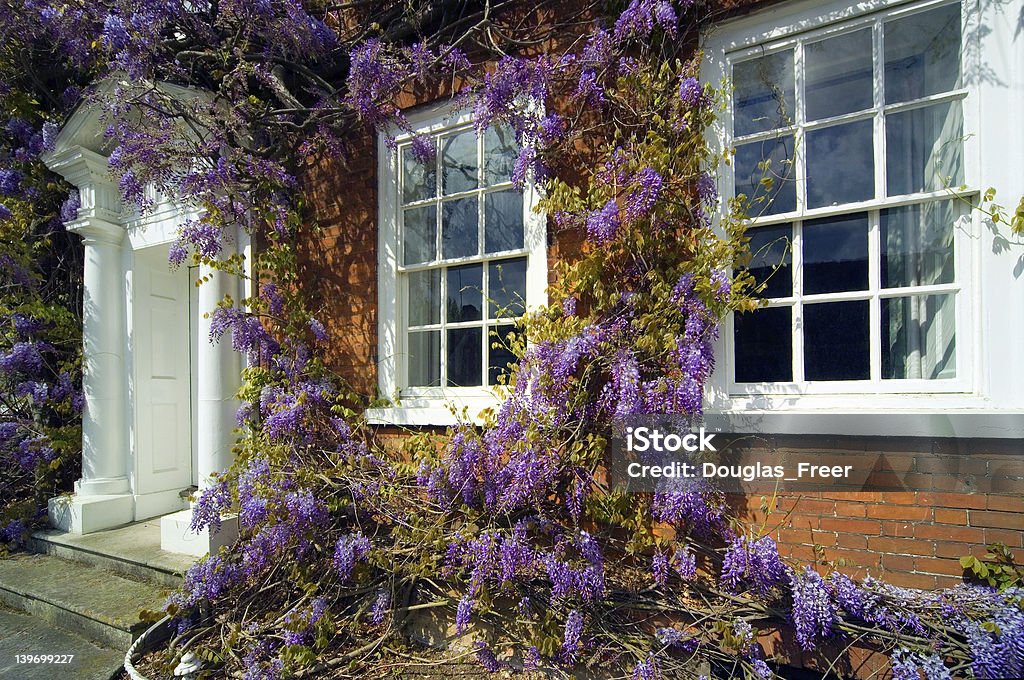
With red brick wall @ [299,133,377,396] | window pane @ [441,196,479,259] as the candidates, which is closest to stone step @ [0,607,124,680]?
red brick wall @ [299,133,377,396]

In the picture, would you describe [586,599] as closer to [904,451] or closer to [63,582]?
[904,451]

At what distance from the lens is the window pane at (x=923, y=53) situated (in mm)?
2537

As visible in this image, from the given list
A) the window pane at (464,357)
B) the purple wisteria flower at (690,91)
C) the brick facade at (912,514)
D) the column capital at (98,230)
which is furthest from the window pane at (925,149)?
the column capital at (98,230)

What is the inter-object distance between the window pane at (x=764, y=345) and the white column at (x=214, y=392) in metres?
3.54

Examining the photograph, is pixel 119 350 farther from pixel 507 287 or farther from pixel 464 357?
pixel 507 287

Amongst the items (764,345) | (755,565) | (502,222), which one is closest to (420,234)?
(502,222)

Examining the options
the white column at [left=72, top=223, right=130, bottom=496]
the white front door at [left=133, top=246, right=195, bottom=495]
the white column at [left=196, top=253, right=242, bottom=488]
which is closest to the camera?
the white column at [left=196, top=253, right=242, bottom=488]

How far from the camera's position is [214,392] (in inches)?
161

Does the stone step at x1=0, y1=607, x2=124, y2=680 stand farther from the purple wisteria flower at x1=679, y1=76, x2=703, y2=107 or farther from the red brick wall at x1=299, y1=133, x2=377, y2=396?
the purple wisteria flower at x1=679, y1=76, x2=703, y2=107

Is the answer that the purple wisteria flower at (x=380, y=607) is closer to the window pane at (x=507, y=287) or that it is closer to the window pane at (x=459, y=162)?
the window pane at (x=507, y=287)

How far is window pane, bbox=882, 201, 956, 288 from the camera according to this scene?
2.53 meters

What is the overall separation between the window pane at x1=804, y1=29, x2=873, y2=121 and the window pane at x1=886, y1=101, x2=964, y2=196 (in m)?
0.20

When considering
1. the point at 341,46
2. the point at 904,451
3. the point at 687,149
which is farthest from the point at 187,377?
the point at 904,451

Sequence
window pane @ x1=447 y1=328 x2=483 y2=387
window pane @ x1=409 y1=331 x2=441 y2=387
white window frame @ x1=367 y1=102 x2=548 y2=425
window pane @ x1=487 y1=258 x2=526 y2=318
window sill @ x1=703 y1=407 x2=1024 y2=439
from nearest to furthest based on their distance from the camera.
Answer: window sill @ x1=703 y1=407 x2=1024 y2=439 → white window frame @ x1=367 y1=102 x2=548 y2=425 → window pane @ x1=487 y1=258 x2=526 y2=318 → window pane @ x1=447 y1=328 x2=483 y2=387 → window pane @ x1=409 y1=331 x2=441 y2=387
